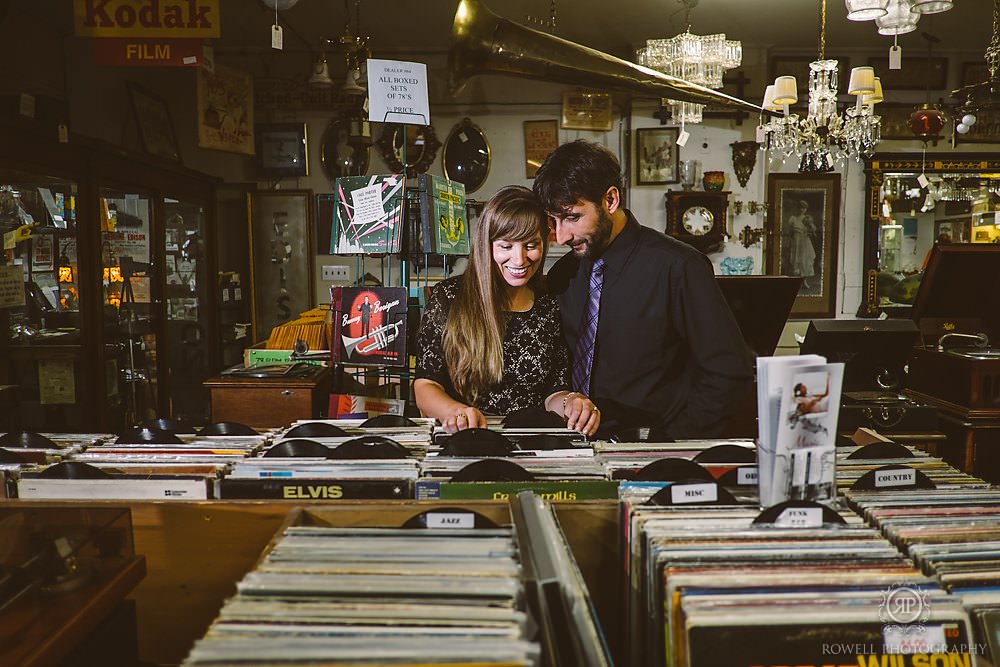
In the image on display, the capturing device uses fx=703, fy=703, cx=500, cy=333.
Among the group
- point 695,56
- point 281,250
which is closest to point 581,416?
point 695,56

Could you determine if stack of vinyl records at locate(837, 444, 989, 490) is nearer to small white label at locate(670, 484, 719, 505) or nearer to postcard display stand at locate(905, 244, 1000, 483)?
small white label at locate(670, 484, 719, 505)

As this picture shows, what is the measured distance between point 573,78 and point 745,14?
152 inches

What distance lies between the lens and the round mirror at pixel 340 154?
6840 millimetres

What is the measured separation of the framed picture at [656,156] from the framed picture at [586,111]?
14.3 inches

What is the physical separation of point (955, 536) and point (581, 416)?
33.5 inches

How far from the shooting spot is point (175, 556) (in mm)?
1114

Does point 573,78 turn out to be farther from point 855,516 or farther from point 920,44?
point 920,44

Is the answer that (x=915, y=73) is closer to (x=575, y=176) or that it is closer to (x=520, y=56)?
(x=520, y=56)

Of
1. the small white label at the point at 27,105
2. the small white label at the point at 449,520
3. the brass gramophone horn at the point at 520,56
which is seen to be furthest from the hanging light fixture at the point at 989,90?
the small white label at the point at 27,105

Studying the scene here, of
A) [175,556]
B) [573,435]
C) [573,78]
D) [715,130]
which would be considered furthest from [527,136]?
[175,556]

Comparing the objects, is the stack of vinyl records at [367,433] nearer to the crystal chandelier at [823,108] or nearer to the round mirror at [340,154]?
the crystal chandelier at [823,108]

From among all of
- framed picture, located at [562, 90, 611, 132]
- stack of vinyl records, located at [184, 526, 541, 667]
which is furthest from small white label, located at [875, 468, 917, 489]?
Answer: framed picture, located at [562, 90, 611, 132]

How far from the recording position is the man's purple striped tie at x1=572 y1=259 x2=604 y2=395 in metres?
2.11

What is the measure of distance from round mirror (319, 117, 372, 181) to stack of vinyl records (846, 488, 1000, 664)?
6.38 metres
